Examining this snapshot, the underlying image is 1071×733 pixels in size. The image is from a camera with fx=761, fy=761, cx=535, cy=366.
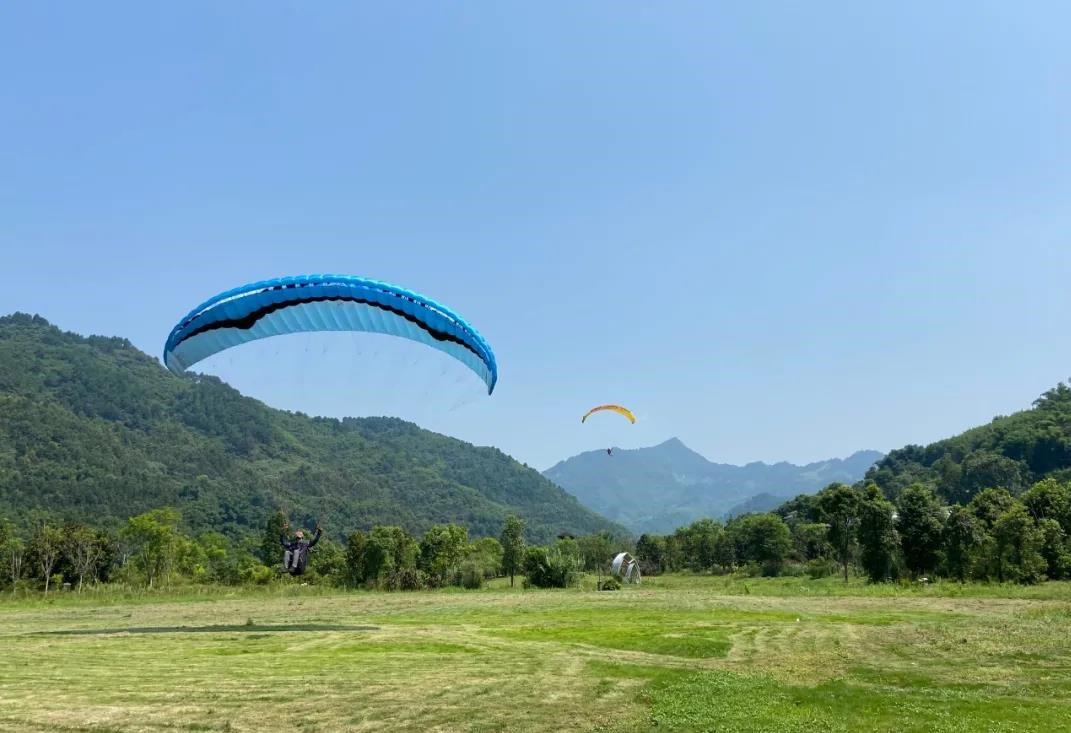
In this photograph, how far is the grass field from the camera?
11500 millimetres

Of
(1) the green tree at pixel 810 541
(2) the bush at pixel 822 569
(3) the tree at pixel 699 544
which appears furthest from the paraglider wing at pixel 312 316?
(3) the tree at pixel 699 544

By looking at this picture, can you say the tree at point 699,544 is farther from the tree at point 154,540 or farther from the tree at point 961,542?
the tree at point 154,540

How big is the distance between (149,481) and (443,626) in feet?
575

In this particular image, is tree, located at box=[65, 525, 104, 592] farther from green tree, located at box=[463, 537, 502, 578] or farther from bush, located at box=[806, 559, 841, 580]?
bush, located at box=[806, 559, 841, 580]

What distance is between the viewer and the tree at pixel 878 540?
178ft

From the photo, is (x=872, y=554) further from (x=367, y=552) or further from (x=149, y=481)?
(x=149, y=481)

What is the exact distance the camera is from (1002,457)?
474 feet

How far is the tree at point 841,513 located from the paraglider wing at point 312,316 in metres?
45.9

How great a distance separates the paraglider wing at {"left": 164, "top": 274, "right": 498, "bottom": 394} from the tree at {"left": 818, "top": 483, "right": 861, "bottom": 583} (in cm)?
4594

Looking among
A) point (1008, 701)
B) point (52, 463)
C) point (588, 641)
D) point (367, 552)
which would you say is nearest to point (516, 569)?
point (367, 552)

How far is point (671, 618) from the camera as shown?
28.6 meters

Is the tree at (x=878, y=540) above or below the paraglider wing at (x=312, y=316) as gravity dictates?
below

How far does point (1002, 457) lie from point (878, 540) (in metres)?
111

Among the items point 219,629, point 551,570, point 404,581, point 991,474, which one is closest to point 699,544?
point 551,570
